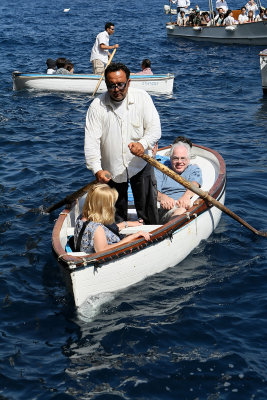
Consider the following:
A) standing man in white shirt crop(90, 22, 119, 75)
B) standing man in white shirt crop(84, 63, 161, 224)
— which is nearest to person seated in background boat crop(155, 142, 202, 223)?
standing man in white shirt crop(84, 63, 161, 224)

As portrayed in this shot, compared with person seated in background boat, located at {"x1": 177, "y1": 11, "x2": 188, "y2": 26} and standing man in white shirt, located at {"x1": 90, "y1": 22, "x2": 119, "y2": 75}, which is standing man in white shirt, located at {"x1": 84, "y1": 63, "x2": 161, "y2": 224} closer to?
standing man in white shirt, located at {"x1": 90, "y1": 22, "x2": 119, "y2": 75}

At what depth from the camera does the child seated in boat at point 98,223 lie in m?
6.71

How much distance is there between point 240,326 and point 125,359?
1.44 metres

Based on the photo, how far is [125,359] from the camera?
6273 mm

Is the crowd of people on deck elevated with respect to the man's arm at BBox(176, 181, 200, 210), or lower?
elevated

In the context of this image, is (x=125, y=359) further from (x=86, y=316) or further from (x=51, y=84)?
(x=51, y=84)

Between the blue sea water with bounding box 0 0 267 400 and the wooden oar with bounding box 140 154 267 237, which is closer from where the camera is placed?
the blue sea water with bounding box 0 0 267 400

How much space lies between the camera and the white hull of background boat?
88.6 ft

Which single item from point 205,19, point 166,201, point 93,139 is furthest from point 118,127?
point 205,19

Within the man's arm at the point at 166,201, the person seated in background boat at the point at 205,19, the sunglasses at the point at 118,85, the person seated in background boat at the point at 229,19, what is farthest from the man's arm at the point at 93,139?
the person seated in background boat at the point at 205,19

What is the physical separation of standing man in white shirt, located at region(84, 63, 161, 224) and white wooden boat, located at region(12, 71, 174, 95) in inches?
425

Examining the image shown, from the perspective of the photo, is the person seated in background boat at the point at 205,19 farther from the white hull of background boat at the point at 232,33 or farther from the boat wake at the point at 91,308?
the boat wake at the point at 91,308

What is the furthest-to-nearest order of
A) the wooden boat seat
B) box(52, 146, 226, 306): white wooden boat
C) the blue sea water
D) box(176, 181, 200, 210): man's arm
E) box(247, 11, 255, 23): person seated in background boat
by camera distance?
box(247, 11, 255, 23): person seated in background boat → box(176, 181, 200, 210): man's arm → the wooden boat seat → box(52, 146, 226, 306): white wooden boat → the blue sea water

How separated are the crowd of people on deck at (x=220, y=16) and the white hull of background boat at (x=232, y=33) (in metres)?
0.46
